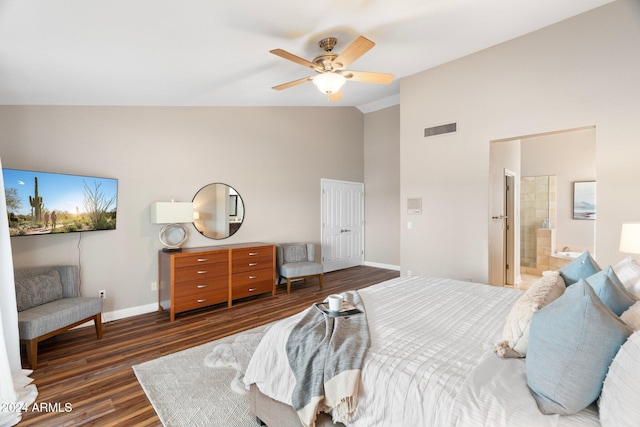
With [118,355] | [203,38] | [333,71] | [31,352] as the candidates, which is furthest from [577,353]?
[31,352]

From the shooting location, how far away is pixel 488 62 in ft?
12.7

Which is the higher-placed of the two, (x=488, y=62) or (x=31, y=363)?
(x=488, y=62)

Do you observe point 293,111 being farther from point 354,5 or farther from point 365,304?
point 365,304

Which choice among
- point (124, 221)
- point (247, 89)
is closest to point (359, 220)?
point (247, 89)

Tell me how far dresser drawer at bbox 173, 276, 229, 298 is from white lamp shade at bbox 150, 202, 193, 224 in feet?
2.61

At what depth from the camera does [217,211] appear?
4.55m

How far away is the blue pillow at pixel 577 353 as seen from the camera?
3.28ft

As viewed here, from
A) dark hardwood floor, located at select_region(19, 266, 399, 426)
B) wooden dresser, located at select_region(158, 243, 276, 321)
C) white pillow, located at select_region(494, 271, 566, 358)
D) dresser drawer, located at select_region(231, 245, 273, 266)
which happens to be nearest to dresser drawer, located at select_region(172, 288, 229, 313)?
wooden dresser, located at select_region(158, 243, 276, 321)

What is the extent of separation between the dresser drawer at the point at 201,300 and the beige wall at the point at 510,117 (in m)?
2.75

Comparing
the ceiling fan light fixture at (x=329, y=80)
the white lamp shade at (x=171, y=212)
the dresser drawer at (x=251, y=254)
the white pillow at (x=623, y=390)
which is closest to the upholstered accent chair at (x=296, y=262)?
the dresser drawer at (x=251, y=254)

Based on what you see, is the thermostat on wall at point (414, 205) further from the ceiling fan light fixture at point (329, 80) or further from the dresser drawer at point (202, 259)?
the dresser drawer at point (202, 259)

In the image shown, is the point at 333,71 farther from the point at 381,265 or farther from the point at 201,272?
the point at 381,265

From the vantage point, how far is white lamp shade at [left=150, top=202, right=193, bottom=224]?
145 inches

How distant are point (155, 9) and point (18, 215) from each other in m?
2.22
